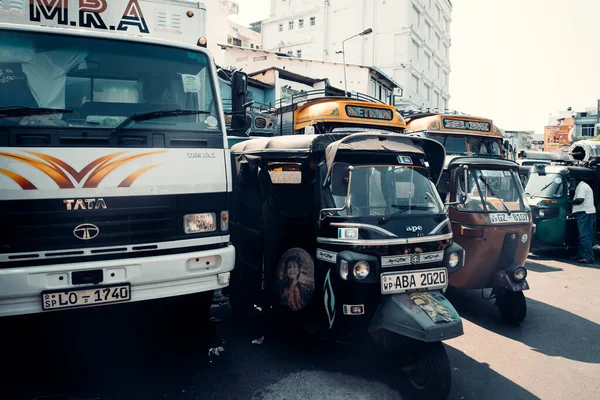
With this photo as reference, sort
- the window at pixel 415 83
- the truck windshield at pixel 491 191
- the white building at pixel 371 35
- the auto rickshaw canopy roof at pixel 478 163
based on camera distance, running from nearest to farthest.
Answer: the truck windshield at pixel 491 191, the auto rickshaw canopy roof at pixel 478 163, the white building at pixel 371 35, the window at pixel 415 83

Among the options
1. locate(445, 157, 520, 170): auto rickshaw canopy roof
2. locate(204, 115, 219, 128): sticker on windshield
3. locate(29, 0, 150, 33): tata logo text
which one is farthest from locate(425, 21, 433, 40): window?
locate(204, 115, 219, 128): sticker on windshield

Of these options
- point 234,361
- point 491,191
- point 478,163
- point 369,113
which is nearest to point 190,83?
point 234,361

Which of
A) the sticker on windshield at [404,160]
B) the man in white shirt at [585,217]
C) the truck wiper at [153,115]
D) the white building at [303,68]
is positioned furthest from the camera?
the white building at [303,68]

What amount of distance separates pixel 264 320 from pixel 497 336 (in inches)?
115

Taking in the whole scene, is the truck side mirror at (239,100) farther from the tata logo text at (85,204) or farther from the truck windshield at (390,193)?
the tata logo text at (85,204)

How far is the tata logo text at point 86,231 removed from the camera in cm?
335

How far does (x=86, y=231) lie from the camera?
3.37m

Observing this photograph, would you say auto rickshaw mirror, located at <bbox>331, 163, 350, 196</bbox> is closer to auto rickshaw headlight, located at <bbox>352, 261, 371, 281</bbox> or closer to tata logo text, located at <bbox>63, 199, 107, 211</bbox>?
auto rickshaw headlight, located at <bbox>352, 261, 371, 281</bbox>

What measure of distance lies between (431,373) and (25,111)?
3937 millimetres

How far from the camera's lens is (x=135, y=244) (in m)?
3.52

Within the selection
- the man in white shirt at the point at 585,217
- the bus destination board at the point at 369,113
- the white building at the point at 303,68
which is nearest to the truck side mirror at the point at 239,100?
the bus destination board at the point at 369,113

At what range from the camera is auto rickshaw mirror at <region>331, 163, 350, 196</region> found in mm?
4027

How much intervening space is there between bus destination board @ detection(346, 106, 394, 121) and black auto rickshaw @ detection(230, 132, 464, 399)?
4.94 metres

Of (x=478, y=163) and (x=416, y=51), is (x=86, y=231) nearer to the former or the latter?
(x=478, y=163)
